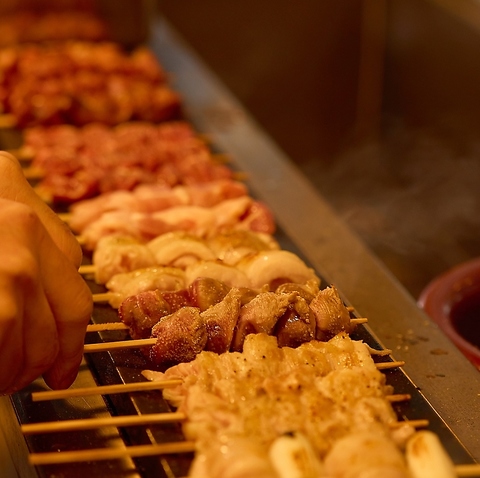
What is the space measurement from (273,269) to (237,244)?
351 millimetres

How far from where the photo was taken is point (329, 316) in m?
3.11

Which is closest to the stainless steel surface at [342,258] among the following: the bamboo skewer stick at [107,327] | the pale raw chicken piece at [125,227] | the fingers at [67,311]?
the bamboo skewer stick at [107,327]

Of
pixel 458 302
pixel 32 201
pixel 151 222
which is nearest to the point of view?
pixel 32 201

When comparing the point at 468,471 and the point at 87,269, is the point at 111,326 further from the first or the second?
the point at 468,471

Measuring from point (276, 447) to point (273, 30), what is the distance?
6893 mm

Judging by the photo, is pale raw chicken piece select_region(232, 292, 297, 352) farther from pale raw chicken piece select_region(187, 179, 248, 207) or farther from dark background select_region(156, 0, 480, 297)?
dark background select_region(156, 0, 480, 297)

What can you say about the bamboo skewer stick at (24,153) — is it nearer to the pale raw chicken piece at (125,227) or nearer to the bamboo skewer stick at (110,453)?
the pale raw chicken piece at (125,227)

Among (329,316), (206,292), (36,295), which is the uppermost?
(36,295)

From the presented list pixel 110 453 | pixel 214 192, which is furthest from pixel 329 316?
pixel 214 192

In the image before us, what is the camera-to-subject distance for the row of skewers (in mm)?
2996

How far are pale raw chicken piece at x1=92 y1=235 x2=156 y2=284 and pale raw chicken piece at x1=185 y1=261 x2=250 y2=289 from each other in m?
0.31

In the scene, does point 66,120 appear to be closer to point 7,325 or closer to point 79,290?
point 79,290

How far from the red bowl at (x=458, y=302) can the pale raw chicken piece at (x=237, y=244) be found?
788 mm

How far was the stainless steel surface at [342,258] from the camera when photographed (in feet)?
10.2
